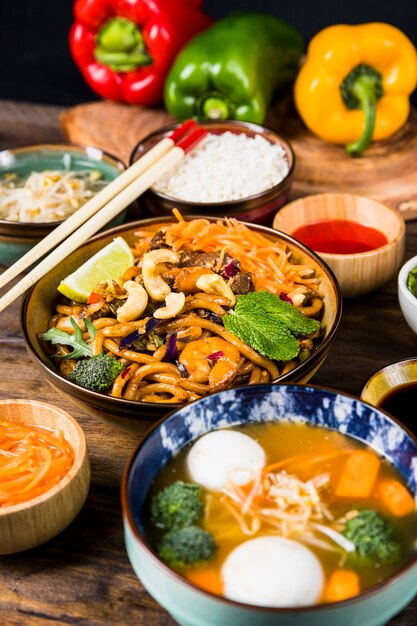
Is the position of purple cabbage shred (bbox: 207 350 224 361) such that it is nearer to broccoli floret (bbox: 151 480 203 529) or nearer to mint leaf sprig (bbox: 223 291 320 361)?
mint leaf sprig (bbox: 223 291 320 361)

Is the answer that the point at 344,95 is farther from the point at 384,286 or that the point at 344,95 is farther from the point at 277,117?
the point at 384,286

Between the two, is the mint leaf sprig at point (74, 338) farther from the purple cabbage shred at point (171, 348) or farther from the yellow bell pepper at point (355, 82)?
the yellow bell pepper at point (355, 82)

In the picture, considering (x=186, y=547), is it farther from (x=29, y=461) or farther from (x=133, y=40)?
(x=133, y=40)

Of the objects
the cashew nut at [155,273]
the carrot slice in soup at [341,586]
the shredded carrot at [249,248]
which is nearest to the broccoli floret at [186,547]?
the carrot slice in soup at [341,586]

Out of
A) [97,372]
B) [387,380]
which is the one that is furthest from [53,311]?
[387,380]

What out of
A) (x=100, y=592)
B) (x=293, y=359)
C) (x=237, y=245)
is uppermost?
(x=237, y=245)

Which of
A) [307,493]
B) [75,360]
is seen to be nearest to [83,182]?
[75,360]

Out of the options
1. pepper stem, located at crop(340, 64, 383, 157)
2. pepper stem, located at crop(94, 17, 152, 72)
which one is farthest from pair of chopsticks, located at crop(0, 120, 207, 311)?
pepper stem, located at crop(94, 17, 152, 72)
